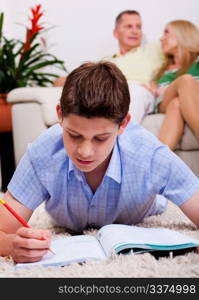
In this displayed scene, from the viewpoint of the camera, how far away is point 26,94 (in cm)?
261

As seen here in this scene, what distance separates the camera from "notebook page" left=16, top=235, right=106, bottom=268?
0.95 meters

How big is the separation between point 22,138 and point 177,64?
1050 mm

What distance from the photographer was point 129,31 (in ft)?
10.7

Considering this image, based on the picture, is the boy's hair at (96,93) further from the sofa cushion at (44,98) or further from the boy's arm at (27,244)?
the sofa cushion at (44,98)

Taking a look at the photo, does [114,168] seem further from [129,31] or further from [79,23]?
[79,23]

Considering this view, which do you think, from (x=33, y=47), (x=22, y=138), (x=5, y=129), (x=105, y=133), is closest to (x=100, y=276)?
(x=105, y=133)

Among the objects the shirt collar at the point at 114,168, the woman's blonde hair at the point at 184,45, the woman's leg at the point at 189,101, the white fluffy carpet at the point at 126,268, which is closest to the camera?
the white fluffy carpet at the point at 126,268

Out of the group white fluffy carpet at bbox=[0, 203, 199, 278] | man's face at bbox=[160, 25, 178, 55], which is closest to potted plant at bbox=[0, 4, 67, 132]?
man's face at bbox=[160, 25, 178, 55]

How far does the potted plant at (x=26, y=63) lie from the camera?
10.1 feet

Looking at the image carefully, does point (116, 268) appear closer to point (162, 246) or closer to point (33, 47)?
point (162, 246)

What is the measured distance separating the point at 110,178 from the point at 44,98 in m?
1.42

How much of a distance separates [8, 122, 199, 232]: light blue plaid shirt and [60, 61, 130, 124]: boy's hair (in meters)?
0.18

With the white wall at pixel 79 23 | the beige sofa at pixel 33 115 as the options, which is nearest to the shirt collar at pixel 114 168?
the beige sofa at pixel 33 115

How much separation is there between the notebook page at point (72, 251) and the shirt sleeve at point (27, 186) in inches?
7.1
